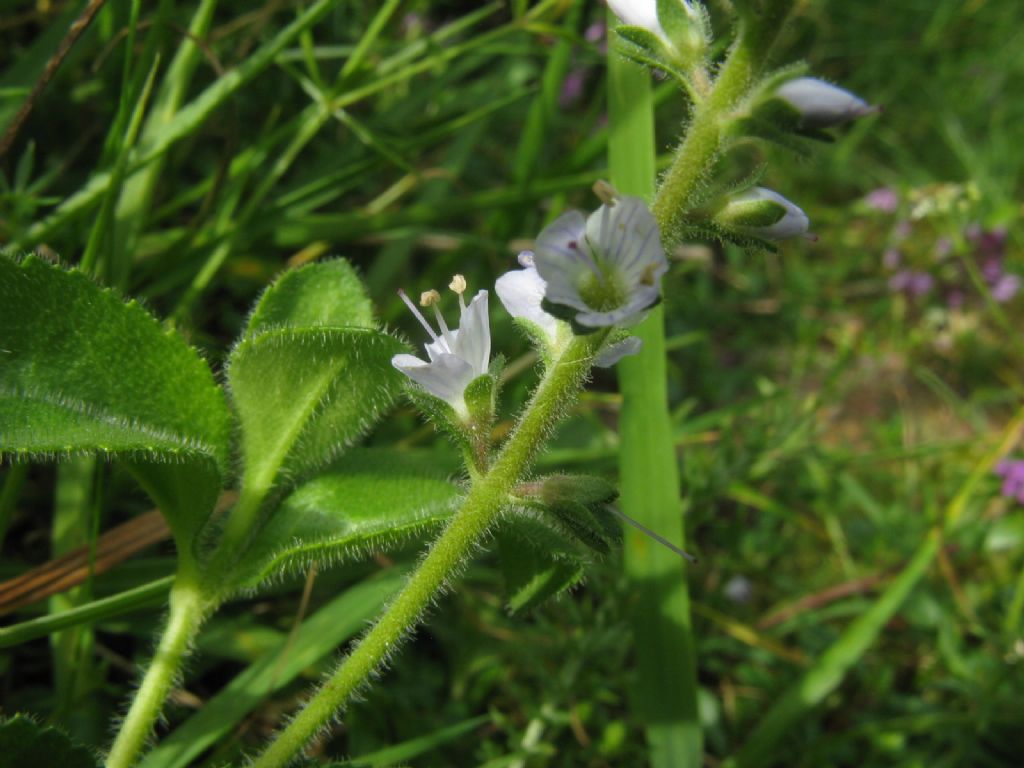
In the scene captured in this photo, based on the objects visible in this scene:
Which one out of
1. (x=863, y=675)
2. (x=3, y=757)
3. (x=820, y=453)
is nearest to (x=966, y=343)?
(x=820, y=453)

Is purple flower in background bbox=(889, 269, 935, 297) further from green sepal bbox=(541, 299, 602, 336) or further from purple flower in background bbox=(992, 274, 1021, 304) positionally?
green sepal bbox=(541, 299, 602, 336)

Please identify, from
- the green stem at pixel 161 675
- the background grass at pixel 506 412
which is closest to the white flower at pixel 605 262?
the background grass at pixel 506 412

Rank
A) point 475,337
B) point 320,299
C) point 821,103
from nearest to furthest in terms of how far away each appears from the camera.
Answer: point 821,103 → point 475,337 → point 320,299

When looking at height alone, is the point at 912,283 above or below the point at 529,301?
below

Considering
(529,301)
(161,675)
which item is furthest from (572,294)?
(161,675)

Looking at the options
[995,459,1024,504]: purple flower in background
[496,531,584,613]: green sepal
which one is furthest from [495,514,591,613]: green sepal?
[995,459,1024,504]: purple flower in background

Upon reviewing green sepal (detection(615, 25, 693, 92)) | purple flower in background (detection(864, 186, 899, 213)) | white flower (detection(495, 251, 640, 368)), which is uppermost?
green sepal (detection(615, 25, 693, 92))

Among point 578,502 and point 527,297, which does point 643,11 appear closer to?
point 527,297
